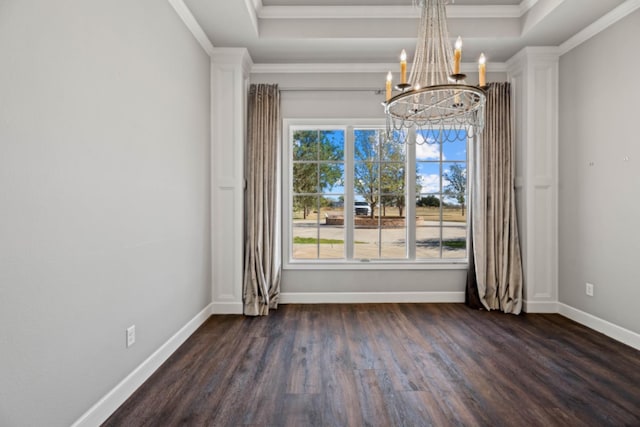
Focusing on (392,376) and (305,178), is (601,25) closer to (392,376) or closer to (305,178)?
(305,178)

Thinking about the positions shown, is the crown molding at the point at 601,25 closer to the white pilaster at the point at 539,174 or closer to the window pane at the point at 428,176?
the white pilaster at the point at 539,174

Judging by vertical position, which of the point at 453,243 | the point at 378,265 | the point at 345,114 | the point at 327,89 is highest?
the point at 327,89

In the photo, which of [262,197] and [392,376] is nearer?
[392,376]

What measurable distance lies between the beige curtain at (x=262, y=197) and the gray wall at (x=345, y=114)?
0.23 meters

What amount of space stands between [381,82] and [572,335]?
127 inches

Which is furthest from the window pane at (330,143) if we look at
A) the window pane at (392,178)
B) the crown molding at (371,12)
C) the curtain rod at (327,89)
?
the crown molding at (371,12)

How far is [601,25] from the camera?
9.70ft

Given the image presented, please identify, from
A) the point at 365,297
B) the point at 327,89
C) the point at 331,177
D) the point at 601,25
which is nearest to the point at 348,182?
the point at 331,177

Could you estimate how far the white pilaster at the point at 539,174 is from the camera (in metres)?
3.48

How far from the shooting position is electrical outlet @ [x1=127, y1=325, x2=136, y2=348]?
79.7 inches

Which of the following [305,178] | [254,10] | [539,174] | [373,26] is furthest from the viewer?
[305,178]

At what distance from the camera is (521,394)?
2.03 m

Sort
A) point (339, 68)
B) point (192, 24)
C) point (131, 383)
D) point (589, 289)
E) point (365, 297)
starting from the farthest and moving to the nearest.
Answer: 1. point (365, 297)
2. point (339, 68)
3. point (589, 289)
4. point (192, 24)
5. point (131, 383)

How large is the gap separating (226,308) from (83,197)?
7.27ft
